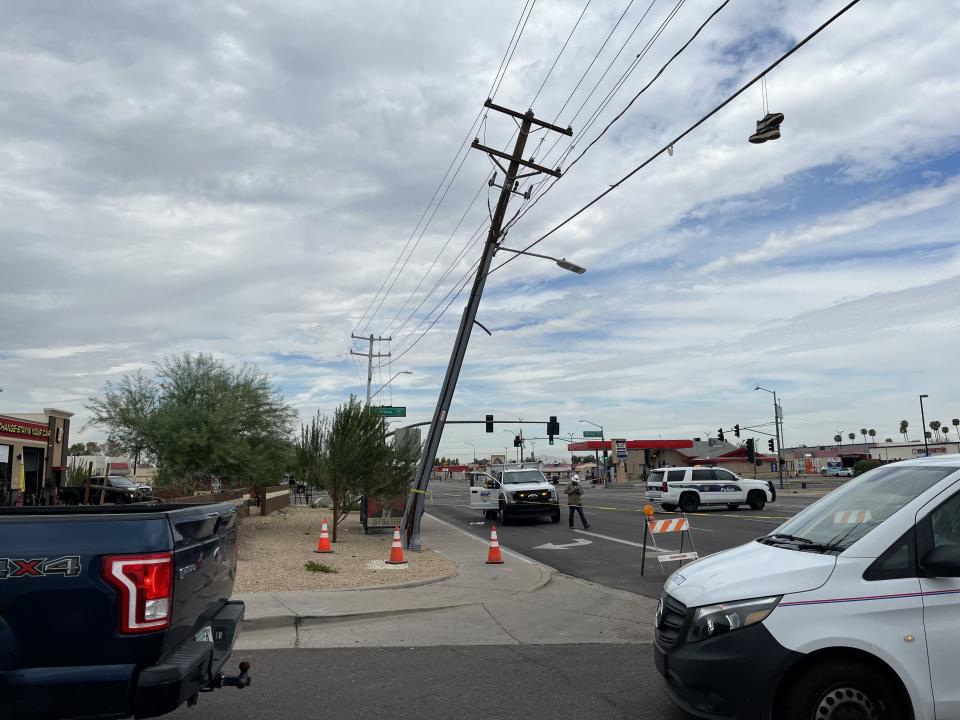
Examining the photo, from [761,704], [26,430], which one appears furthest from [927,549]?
[26,430]

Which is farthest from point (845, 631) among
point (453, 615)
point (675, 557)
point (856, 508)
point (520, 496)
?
point (520, 496)

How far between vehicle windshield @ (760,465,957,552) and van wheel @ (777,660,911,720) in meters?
0.69

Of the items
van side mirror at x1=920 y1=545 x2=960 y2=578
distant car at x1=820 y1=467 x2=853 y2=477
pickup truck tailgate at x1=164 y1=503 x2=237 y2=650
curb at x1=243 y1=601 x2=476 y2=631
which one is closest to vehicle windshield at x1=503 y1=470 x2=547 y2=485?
curb at x1=243 y1=601 x2=476 y2=631

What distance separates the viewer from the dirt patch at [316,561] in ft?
39.2

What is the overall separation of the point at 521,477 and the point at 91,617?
2571cm

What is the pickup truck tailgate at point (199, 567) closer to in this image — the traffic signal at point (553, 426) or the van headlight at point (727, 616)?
the van headlight at point (727, 616)

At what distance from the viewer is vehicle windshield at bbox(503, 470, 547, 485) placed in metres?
28.6

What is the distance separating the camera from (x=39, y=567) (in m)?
3.55

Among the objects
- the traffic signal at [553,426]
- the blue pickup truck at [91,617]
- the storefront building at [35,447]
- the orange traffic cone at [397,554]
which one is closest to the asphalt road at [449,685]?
the blue pickup truck at [91,617]

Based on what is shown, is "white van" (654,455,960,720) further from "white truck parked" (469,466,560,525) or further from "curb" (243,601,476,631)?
"white truck parked" (469,466,560,525)

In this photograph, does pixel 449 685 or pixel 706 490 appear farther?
pixel 706 490

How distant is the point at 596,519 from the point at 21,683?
83.4ft

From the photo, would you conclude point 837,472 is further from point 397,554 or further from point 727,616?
point 727,616

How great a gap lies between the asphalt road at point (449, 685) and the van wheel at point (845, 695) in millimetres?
1493
